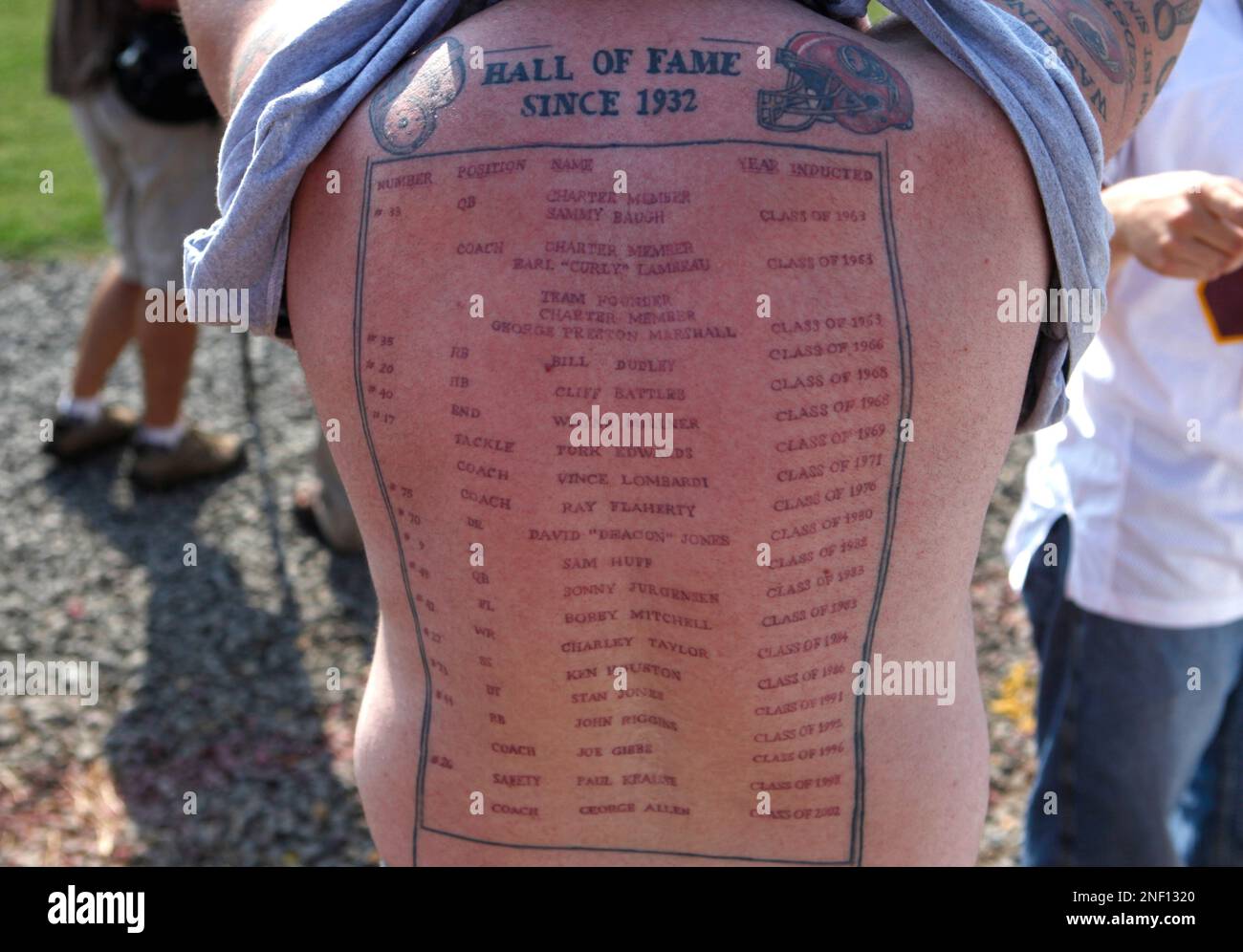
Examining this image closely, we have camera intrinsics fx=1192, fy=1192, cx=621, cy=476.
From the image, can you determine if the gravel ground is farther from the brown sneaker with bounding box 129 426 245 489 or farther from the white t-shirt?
the white t-shirt

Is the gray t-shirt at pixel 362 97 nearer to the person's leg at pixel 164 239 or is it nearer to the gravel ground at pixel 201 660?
the gravel ground at pixel 201 660

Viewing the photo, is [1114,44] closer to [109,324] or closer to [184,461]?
[184,461]

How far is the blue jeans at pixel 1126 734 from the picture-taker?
205cm

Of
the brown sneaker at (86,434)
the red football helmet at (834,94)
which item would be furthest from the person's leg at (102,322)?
the red football helmet at (834,94)

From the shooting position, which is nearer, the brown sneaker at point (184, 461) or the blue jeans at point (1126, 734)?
the blue jeans at point (1126, 734)

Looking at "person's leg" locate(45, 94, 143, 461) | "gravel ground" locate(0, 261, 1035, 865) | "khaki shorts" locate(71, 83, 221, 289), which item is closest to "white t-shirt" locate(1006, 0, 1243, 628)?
"gravel ground" locate(0, 261, 1035, 865)

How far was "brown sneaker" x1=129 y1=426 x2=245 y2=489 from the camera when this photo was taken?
404cm

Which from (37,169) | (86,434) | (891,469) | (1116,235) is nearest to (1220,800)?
(1116,235)

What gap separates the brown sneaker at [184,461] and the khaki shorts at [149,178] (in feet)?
1.90

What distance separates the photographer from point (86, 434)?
165 inches

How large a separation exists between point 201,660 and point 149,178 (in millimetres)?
1509
